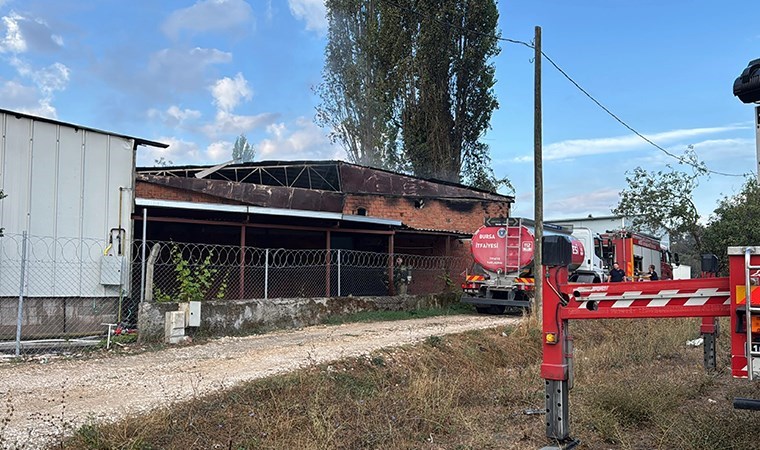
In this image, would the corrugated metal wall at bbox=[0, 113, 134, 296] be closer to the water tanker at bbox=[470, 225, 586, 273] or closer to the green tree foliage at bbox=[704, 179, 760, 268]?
the water tanker at bbox=[470, 225, 586, 273]

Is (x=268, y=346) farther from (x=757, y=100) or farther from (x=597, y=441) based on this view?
(x=757, y=100)

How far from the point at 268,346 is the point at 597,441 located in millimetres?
6466

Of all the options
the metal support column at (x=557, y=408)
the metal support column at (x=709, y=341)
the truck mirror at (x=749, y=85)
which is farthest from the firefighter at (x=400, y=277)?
the truck mirror at (x=749, y=85)

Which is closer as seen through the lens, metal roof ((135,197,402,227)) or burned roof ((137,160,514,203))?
metal roof ((135,197,402,227))

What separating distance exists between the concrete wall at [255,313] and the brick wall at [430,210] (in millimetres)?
4520

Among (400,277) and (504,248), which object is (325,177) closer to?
(400,277)

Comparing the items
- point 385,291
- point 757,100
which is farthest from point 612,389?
point 385,291

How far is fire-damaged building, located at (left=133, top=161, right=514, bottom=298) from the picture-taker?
1458 centimetres

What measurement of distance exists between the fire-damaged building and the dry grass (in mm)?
6293

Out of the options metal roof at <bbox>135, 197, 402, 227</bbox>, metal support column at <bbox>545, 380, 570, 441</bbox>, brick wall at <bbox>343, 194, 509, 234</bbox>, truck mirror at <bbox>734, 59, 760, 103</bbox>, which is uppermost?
brick wall at <bbox>343, 194, 509, 234</bbox>

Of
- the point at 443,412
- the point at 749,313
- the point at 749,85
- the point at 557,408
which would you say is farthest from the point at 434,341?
the point at 749,85

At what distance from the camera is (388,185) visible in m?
20.9

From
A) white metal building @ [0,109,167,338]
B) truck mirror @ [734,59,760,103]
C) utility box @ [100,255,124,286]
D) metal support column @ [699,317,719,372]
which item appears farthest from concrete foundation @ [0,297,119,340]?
truck mirror @ [734,59,760,103]

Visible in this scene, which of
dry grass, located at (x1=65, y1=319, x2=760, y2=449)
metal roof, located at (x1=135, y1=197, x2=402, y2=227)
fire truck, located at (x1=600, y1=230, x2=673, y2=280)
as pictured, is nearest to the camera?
dry grass, located at (x1=65, y1=319, x2=760, y2=449)
